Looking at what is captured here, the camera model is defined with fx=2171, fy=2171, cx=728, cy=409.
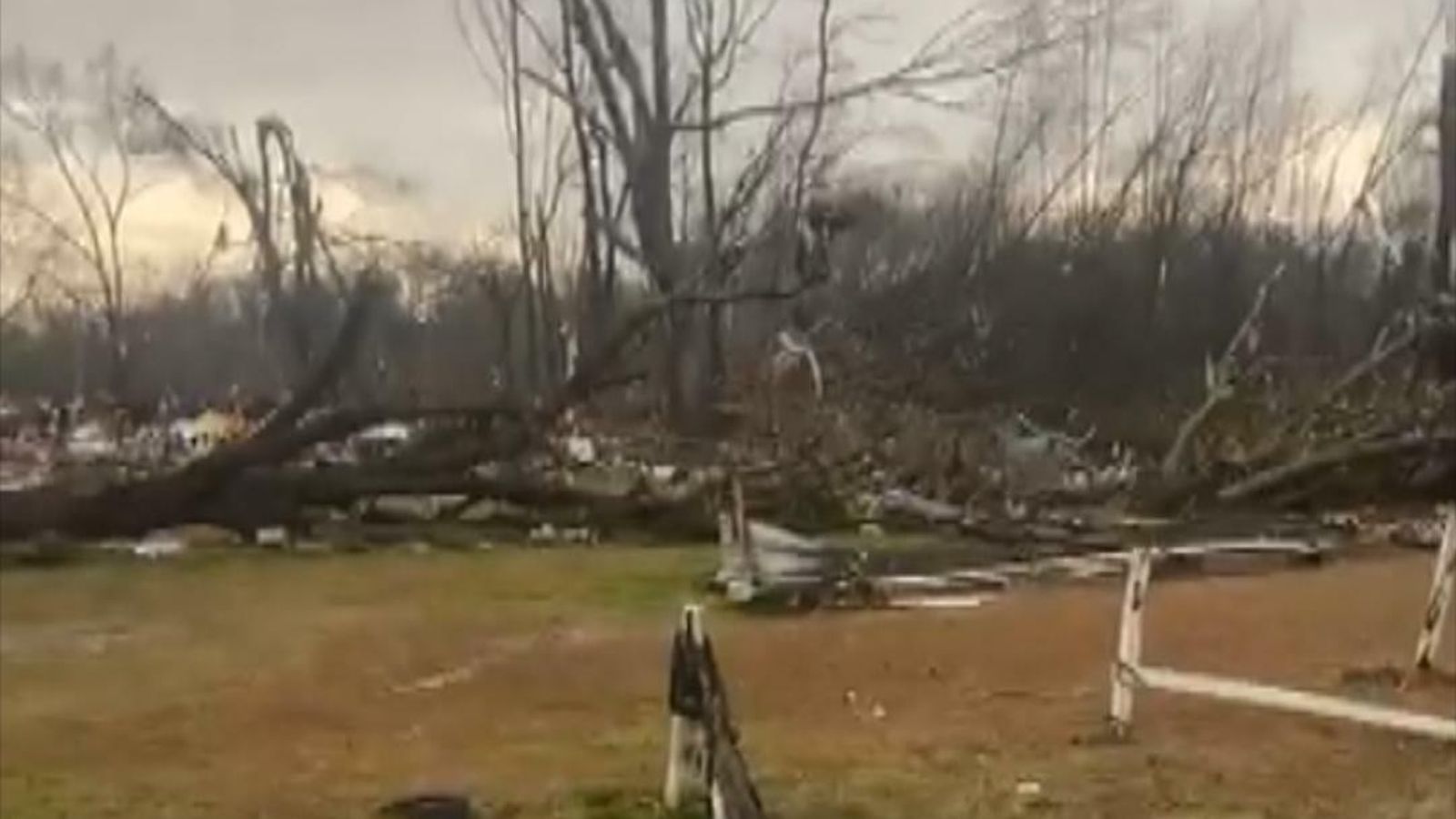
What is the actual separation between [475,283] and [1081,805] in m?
3.94

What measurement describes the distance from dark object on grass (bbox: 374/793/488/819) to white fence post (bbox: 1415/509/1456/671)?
521cm

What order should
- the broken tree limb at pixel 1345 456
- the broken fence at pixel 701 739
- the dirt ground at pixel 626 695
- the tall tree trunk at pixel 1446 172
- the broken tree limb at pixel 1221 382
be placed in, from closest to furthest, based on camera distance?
the broken tree limb at pixel 1345 456, the broken tree limb at pixel 1221 382, the broken fence at pixel 701 739, the tall tree trunk at pixel 1446 172, the dirt ground at pixel 626 695

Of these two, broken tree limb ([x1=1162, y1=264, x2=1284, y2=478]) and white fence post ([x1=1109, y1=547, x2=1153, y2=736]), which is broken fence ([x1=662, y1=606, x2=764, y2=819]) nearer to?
broken tree limb ([x1=1162, y1=264, x2=1284, y2=478])

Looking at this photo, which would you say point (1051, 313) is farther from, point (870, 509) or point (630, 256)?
point (870, 509)

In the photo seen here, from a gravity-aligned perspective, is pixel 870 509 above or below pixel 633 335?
below

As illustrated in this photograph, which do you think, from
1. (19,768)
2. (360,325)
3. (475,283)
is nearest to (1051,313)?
(475,283)

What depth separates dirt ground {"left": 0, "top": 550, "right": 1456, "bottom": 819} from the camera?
971 cm

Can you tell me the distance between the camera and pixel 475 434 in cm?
269

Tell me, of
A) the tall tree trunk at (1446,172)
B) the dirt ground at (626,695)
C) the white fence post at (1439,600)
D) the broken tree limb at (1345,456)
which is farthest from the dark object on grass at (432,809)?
the white fence post at (1439,600)

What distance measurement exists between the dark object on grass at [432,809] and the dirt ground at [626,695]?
20 centimetres

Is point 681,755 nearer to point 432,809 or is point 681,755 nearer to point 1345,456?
point 432,809

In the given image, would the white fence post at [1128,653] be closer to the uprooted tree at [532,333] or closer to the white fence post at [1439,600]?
the white fence post at [1439,600]

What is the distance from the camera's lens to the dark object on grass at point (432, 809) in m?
8.99

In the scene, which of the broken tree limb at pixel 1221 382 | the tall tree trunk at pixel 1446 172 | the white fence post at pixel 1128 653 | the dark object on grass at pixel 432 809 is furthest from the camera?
the white fence post at pixel 1128 653
